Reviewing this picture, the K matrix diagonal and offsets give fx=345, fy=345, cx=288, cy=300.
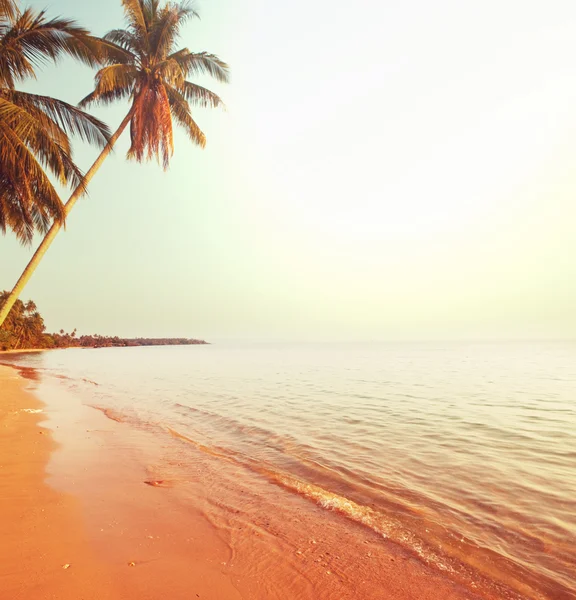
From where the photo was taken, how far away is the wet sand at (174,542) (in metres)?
3.09

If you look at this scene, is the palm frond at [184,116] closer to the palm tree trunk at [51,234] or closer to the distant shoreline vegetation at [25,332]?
the palm tree trunk at [51,234]

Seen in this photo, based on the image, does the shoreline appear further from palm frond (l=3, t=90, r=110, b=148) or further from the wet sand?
palm frond (l=3, t=90, r=110, b=148)

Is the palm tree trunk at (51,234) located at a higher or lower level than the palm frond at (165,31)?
lower

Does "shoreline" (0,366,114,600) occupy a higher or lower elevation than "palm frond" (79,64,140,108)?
lower

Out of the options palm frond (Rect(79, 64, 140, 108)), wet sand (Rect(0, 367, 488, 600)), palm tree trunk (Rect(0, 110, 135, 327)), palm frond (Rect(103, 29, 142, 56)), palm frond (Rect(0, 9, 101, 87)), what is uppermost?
palm frond (Rect(103, 29, 142, 56))

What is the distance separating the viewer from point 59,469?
6.04 metres

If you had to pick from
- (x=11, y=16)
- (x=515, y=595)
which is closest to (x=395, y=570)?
(x=515, y=595)

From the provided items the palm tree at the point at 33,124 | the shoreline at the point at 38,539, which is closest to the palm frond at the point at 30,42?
the palm tree at the point at 33,124

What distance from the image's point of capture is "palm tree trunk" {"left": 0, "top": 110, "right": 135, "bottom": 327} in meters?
9.37

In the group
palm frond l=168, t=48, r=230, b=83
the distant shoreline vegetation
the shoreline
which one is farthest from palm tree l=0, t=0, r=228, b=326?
the distant shoreline vegetation

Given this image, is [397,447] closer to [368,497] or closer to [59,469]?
[368,497]

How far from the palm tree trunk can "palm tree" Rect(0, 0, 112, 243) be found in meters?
0.38

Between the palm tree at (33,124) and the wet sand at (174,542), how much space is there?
6379 mm

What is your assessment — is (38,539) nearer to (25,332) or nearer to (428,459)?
(428,459)
